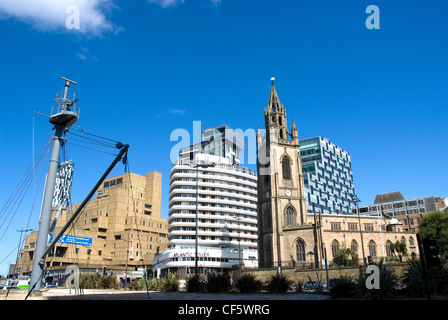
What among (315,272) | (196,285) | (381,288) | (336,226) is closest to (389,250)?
(336,226)

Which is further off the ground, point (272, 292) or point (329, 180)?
point (329, 180)

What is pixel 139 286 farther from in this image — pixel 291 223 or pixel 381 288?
pixel 291 223

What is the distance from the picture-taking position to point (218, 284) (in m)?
24.8

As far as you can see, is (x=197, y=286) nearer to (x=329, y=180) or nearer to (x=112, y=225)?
(x=112, y=225)

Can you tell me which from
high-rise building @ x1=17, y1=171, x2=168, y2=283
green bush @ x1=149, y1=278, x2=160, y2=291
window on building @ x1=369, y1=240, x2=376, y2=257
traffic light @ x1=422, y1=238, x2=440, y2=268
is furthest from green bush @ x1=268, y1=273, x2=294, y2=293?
high-rise building @ x1=17, y1=171, x2=168, y2=283

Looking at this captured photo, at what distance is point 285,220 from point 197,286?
34328 mm

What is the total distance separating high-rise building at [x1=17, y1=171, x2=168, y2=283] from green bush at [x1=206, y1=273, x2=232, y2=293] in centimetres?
7404

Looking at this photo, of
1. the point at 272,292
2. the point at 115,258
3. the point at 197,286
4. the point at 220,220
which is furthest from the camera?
the point at 115,258

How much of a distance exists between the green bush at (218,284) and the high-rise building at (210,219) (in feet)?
182

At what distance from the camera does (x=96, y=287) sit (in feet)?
103

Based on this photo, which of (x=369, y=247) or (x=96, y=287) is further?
(x=369, y=247)

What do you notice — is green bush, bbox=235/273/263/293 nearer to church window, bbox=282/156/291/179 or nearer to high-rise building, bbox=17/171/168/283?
church window, bbox=282/156/291/179
